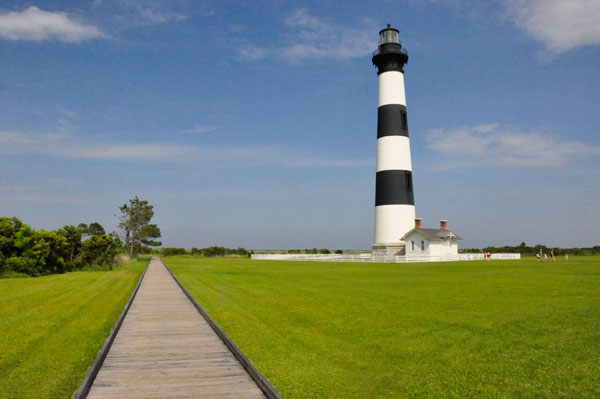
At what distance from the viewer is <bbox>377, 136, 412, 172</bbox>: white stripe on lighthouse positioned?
4209cm

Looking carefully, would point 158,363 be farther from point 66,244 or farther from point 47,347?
point 66,244

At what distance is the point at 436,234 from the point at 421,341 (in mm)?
37584

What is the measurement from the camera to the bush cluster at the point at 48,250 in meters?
27.5

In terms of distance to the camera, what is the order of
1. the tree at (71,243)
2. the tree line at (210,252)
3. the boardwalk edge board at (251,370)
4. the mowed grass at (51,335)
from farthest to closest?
1. the tree line at (210,252)
2. the tree at (71,243)
3. the mowed grass at (51,335)
4. the boardwalk edge board at (251,370)

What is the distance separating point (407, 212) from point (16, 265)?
32.5 metres

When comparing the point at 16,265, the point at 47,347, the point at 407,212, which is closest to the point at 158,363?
the point at 47,347

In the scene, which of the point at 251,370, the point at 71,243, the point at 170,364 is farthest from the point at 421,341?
the point at 71,243

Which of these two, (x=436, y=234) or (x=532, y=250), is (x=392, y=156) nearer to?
(x=436, y=234)

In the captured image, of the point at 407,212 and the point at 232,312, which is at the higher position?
the point at 407,212

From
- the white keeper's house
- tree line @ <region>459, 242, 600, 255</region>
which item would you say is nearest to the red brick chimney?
the white keeper's house

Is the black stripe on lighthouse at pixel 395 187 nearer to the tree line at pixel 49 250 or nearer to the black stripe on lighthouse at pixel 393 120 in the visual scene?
the black stripe on lighthouse at pixel 393 120

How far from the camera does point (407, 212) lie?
140 feet

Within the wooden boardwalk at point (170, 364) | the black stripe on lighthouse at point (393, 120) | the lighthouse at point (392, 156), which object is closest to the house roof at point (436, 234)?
the lighthouse at point (392, 156)

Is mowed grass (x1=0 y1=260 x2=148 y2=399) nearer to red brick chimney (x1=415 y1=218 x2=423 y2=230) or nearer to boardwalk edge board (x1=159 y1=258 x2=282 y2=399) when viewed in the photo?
boardwalk edge board (x1=159 y1=258 x2=282 y2=399)
